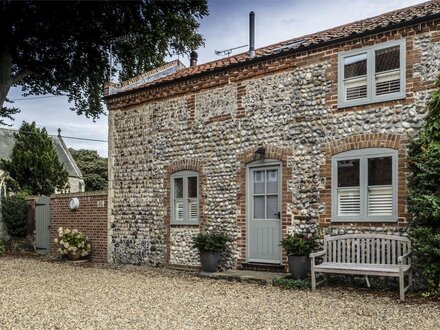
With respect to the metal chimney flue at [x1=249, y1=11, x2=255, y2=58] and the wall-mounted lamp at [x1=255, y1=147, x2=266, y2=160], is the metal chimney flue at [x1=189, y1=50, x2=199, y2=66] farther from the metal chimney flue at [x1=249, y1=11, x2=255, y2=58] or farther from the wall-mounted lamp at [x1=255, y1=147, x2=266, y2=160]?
the wall-mounted lamp at [x1=255, y1=147, x2=266, y2=160]

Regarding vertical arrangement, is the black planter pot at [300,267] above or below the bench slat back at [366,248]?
Result: below

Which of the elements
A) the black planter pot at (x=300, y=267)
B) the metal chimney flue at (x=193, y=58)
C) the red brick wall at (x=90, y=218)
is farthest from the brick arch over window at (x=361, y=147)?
the metal chimney flue at (x=193, y=58)

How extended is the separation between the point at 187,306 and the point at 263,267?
3341 millimetres

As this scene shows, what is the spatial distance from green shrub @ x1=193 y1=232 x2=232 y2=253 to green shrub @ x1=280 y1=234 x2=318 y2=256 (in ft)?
5.41

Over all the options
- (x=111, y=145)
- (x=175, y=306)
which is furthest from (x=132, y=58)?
(x=175, y=306)

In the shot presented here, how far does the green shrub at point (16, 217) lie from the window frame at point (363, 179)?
11.9m

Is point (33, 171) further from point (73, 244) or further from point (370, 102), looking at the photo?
point (370, 102)

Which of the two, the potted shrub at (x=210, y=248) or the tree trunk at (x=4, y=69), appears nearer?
the potted shrub at (x=210, y=248)

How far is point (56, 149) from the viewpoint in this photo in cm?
3397

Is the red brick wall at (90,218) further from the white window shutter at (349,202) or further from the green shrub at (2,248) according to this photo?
the white window shutter at (349,202)

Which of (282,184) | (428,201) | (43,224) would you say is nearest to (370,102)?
(428,201)

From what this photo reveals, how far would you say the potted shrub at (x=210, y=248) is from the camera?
9961 mm

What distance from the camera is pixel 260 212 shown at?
9.99 meters

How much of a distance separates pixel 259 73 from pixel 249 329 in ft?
20.5
